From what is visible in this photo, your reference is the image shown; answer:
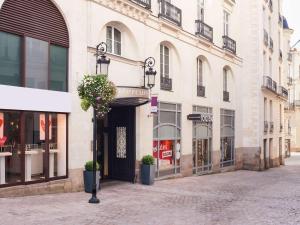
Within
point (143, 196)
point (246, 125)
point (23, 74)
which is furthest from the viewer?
point (246, 125)

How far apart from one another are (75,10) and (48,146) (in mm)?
4580

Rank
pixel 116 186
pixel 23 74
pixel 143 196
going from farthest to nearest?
pixel 116 186 < pixel 143 196 < pixel 23 74

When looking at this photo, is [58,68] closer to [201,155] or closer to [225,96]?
[201,155]

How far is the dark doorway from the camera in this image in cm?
1773

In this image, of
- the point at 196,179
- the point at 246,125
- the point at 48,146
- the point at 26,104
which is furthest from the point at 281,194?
the point at 246,125

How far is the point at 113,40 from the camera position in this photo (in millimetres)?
17000

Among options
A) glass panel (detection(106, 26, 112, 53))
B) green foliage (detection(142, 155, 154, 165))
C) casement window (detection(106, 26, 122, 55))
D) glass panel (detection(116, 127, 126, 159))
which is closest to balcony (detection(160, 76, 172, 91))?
glass panel (detection(116, 127, 126, 159))

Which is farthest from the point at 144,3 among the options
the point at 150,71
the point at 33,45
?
the point at 33,45

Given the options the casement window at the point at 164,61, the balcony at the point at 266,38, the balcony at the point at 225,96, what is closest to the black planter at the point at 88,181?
the casement window at the point at 164,61

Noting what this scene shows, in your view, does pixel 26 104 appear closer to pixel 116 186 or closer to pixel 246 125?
pixel 116 186

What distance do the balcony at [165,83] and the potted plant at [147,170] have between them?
153 inches

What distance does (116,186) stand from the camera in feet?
54.0

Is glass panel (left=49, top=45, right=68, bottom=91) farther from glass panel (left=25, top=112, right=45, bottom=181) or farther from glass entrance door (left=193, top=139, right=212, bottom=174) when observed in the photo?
glass entrance door (left=193, top=139, right=212, bottom=174)

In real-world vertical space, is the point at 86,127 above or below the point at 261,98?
below
